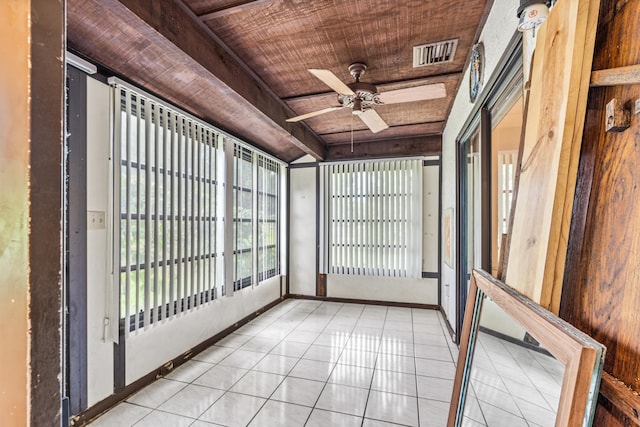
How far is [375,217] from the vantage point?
5105 millimetres

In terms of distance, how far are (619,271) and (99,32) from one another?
2.89 m

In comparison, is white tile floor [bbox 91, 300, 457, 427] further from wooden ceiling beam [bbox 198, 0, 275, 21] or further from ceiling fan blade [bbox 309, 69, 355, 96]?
wooden ceiling beam [bbox 198, 0, 275, 21]

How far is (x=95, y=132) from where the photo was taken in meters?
2.24

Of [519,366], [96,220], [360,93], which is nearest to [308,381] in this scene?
[519,366]

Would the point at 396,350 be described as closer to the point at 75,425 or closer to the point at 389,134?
the point at 75,425

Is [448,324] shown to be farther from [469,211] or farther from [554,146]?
[554,146]

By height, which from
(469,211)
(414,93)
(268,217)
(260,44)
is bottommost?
(268,217)

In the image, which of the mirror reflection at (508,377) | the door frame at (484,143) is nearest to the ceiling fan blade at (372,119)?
the door frame at (484,143)

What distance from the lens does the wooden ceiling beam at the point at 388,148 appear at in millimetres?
4949

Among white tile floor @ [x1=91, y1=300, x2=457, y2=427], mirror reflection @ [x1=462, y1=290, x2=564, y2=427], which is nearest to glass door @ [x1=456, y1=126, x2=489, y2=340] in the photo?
white tile floor @ [x1=91, y1=300, x2=457, y2=427]

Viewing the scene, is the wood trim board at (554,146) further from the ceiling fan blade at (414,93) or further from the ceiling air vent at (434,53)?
the ceiling air vent at (434,53)

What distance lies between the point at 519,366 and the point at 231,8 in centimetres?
256

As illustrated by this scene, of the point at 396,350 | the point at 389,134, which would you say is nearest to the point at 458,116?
the point at 389,134

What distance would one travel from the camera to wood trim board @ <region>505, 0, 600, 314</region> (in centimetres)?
89
